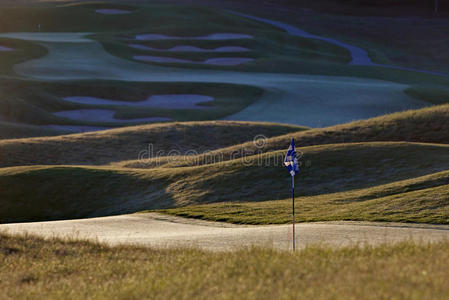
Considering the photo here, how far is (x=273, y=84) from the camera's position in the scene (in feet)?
217

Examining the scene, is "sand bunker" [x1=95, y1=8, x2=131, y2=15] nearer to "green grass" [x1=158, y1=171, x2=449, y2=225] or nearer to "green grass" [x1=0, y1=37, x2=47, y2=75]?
"green grass" [x1=0, y1=37, x2=47, y2=75]

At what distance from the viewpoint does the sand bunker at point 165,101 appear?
194ft

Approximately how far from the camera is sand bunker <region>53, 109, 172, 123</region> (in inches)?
2126

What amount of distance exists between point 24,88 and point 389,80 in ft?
140

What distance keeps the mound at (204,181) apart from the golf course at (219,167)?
0.12m

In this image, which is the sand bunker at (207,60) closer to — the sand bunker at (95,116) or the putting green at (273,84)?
the putting green at (273,84)

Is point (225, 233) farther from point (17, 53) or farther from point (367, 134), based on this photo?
point (17, 53)

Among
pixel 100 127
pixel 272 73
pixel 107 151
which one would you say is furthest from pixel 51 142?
pixel 272 73

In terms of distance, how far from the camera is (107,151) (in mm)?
41219

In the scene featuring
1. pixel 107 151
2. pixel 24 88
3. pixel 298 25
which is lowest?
pixel 107 151

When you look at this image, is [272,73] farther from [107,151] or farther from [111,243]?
[111,243]

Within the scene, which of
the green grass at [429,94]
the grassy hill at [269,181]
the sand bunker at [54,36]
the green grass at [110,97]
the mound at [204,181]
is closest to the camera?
the grassy hill at [269,181]

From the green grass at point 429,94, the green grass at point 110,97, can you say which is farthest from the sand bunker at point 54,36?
the green grass at point 429,94

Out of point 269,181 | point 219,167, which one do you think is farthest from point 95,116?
point 269,181
